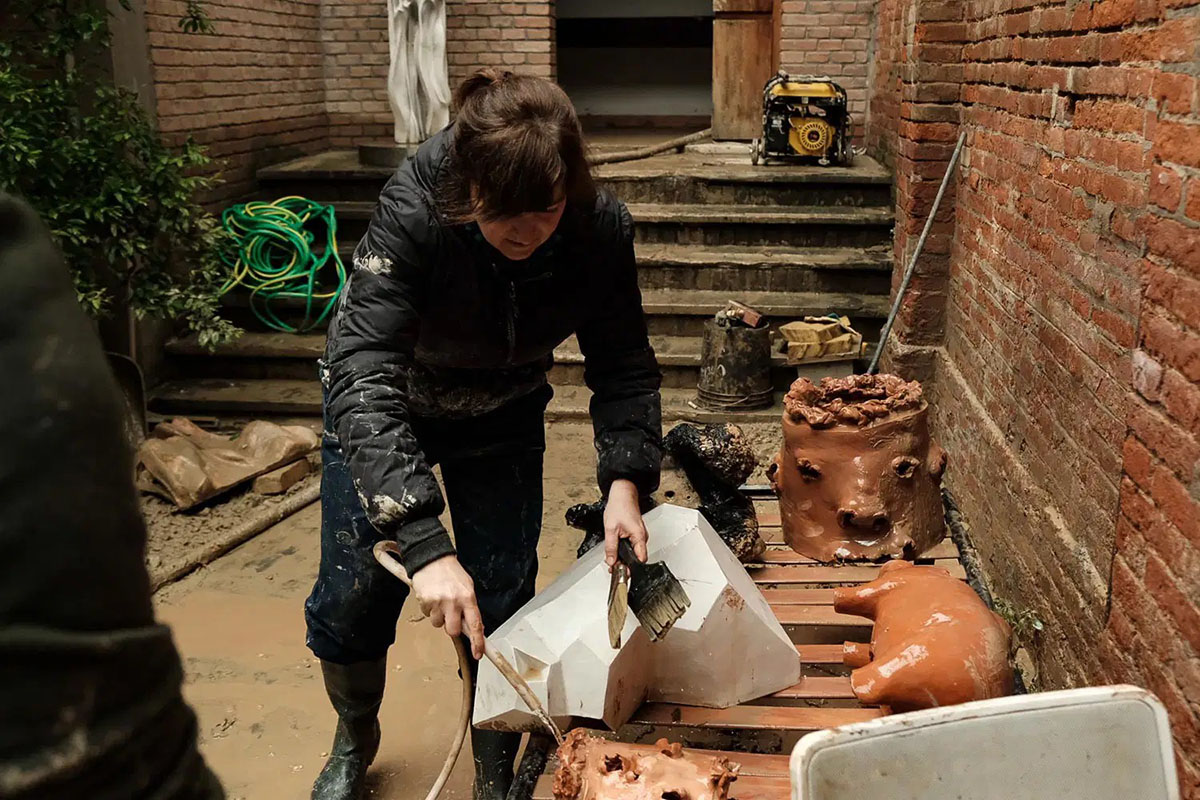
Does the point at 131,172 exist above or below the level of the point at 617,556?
above

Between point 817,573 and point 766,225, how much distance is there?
11.7ft

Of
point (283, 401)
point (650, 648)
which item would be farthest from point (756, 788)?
point (283, 401)

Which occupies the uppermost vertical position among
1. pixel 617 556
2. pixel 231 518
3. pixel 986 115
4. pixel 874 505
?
pixel 986 115

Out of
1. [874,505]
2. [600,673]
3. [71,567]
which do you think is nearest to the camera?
[71,567]

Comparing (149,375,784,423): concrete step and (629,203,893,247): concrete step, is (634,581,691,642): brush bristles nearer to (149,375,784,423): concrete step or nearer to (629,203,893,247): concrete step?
(149,375,784,423): concrete step

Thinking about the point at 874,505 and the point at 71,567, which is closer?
the point at 71,567

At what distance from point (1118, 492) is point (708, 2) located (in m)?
9.35

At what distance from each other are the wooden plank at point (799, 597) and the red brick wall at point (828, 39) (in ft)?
18.2

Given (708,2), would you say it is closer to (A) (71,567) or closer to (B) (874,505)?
(B) (874,505)

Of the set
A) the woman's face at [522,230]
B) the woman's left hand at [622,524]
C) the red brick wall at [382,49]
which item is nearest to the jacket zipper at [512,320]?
the woman's face at [522,230]

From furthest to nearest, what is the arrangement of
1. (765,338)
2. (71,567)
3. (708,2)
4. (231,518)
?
(708,2) < (765,338) < (231,518) < (71,567)

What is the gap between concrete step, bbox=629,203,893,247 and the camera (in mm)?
6156

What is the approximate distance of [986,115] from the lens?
3814mm

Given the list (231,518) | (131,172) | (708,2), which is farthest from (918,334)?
(708,2)
